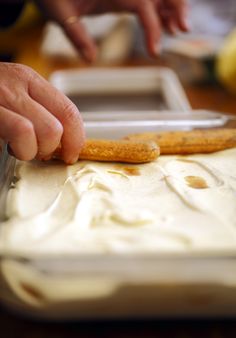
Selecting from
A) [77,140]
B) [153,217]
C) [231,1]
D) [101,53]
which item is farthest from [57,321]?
[231,1]

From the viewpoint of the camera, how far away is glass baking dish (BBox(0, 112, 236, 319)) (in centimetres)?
44

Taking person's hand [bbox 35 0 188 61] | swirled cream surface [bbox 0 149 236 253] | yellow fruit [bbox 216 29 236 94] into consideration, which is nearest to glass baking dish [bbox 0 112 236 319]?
swirled cream surface [bbox 0 149 236 253]

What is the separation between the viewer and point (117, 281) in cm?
44

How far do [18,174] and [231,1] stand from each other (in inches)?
66.9

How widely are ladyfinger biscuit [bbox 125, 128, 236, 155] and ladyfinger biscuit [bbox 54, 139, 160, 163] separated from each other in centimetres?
5

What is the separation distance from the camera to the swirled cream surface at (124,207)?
0.48 meters

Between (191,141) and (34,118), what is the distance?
0.83 feet

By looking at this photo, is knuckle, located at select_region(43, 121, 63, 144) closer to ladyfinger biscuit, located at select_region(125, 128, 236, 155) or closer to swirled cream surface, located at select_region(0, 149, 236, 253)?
swirled cream surface, located at select_region(0, 149, 236, 253)

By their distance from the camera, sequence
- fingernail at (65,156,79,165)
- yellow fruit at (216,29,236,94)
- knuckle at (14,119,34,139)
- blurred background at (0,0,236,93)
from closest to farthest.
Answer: knuckle at (14,119,34,139) < fingernail at (65,156,79,165) < yellow fruit at (216,29,236,94) < blurred background at (0,0,236,93)

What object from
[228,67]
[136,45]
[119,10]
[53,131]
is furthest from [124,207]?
[136,45]

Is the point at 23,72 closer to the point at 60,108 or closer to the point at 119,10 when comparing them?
the point at 60,108

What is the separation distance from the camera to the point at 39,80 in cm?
65

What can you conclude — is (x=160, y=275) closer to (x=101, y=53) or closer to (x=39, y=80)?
(x=39, y=80)

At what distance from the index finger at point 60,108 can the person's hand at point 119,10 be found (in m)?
0.56
